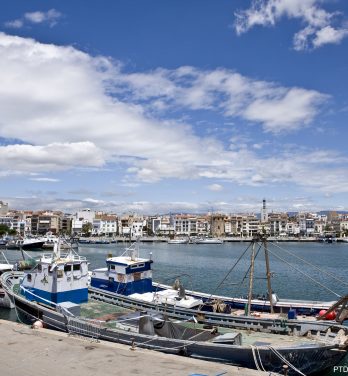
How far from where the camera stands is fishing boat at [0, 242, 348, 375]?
45.4ft

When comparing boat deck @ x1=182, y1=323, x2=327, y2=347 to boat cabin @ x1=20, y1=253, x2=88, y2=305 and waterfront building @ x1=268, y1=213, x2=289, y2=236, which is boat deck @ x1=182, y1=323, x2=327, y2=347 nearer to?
boat cabin @ x1=20, y1=253, x2=88, y2=305

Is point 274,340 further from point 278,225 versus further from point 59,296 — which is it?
point 278,225

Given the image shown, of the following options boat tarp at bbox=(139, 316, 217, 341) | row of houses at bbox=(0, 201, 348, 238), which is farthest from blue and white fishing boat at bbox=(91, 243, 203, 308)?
row of houses at bbox=(0, 201, 348, 238)

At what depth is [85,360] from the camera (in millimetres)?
12914

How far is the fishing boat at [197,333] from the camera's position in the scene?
45.4 ft

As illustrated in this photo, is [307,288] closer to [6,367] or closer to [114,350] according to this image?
[114,350]

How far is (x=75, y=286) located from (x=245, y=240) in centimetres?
14273

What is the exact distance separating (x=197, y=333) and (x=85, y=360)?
4.56m

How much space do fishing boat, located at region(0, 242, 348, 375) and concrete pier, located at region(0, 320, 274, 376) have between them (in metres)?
1.40

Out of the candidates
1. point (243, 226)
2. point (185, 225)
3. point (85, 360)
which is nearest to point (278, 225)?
point (243, 226)

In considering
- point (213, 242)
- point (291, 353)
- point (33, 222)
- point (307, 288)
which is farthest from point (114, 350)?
point (33, 222)

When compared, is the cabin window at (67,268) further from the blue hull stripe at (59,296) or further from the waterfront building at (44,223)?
the waterfront building at (44,223)

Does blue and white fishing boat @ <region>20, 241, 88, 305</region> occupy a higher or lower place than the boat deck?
higher

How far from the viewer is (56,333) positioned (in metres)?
16.2
